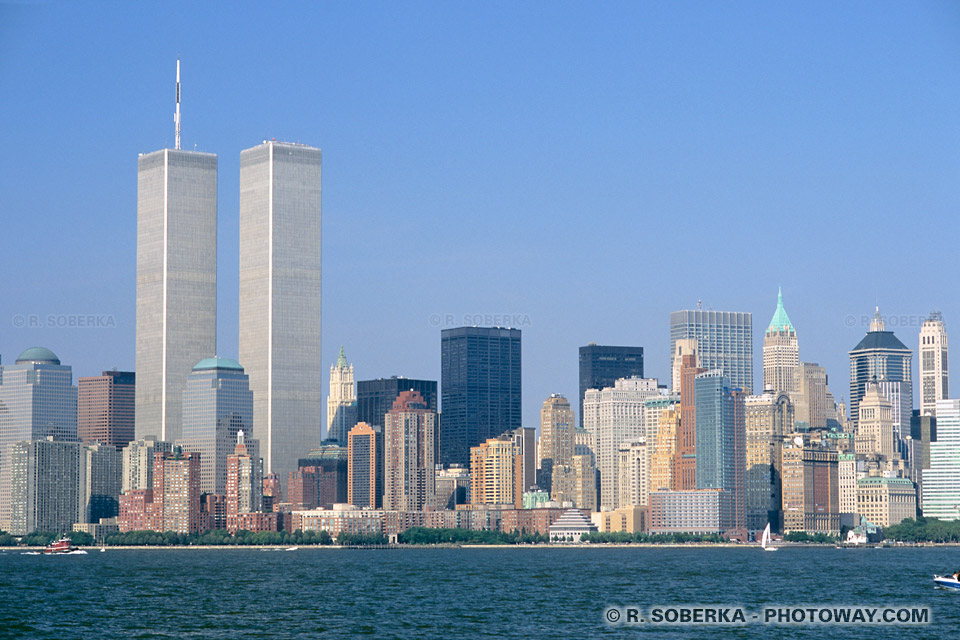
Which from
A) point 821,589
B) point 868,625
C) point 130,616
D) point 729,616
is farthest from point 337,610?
point 821,589

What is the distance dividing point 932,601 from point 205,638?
2805 inches

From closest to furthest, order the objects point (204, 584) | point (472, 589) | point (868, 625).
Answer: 1. point (868, 625)
2. point (472, 589)
3. point (204, 584)

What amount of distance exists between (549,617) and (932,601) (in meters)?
40.7

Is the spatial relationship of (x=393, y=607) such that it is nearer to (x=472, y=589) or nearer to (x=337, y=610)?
(x=337, y=610)

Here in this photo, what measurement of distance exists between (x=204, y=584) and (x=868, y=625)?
87.9 m

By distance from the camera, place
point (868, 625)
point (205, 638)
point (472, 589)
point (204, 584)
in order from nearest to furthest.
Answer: point (205, 638) → point (868, 625) → point (472, 589) → point (204, 584)

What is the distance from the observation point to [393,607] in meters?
157

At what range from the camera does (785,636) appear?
127812 mm

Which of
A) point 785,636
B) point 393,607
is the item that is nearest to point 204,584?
point 393,607

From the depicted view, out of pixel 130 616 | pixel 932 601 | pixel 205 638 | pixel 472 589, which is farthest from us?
pixel 472 589

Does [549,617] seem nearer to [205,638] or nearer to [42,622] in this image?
[205,638]

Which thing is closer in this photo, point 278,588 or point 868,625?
point 868,625

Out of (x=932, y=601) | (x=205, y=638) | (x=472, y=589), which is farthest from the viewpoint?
(x=472, y=589)

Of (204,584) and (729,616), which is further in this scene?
(204,584)
